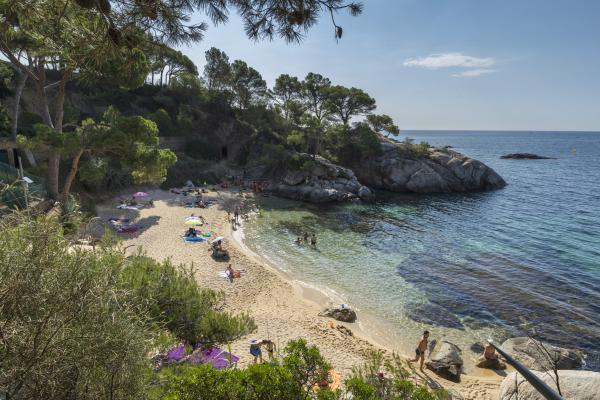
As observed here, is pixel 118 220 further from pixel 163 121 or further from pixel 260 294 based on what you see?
pixel 163 121

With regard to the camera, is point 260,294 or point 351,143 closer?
point 260,294

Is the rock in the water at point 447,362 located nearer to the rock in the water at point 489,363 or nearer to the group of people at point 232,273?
the rock in the water at point 489,363

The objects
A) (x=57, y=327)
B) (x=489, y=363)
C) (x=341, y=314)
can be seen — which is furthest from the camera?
(x=341, y=314)

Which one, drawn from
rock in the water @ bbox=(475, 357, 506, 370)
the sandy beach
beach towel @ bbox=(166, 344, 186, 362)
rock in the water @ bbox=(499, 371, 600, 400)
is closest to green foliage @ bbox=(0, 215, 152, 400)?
beach towel @ bbox=(166, 344, 186, 362)

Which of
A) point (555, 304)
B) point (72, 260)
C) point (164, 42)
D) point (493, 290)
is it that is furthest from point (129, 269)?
point (555, 304)

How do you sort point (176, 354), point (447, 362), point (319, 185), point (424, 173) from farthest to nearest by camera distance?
point (424, 173) → point (319, 185) → point (447, 362) → point (176, 354)

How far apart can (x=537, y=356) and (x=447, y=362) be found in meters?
3.84

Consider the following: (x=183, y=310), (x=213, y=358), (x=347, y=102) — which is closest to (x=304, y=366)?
(x=213, y=358)

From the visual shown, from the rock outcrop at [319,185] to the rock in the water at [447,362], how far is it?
2706 cm

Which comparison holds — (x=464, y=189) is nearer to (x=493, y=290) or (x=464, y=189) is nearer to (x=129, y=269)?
(x=493, y=290)

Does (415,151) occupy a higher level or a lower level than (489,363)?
higher

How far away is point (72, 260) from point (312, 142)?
161ft

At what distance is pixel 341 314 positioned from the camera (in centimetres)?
1611

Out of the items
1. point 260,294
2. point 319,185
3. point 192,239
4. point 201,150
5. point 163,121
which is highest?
point 163,121
